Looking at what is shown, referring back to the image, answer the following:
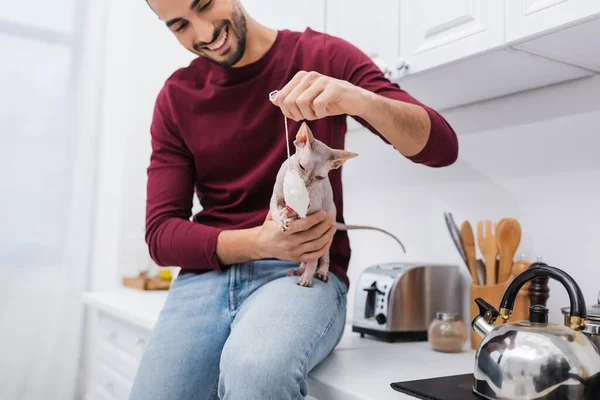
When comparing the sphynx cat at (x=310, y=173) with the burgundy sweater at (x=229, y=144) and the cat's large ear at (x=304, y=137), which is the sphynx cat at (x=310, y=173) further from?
the burgundy sweater at (x=229, y=144)

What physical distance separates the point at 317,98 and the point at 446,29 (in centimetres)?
55

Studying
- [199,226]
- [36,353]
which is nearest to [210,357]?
[199,226]

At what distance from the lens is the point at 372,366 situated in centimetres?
115

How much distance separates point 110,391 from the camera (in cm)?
190

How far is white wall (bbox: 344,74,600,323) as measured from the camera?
1.31 m

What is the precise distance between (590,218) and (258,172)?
2.55 feet

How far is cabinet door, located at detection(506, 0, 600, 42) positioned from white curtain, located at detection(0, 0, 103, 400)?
1947mm

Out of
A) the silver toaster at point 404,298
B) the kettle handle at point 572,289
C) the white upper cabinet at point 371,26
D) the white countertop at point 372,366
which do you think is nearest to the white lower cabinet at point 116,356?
the white countertop at point 372,366

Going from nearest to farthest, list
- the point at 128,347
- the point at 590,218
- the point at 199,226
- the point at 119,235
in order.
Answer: the point at 199,226
the point at 590,218
the point at 128,347
the point at 119,235

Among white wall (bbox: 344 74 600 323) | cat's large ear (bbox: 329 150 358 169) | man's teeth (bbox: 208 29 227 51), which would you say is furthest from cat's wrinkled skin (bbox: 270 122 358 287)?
white wall (bbox: 344 74 600 323)

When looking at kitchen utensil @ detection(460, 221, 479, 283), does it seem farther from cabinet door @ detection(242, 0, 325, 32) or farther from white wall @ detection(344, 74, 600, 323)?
cabinet door @ detection(242, 0, 325, 32)

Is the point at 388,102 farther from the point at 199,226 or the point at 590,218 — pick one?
the point at 590,218

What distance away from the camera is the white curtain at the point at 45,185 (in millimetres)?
2309

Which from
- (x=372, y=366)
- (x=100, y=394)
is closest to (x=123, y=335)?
(x=100, y=394)
